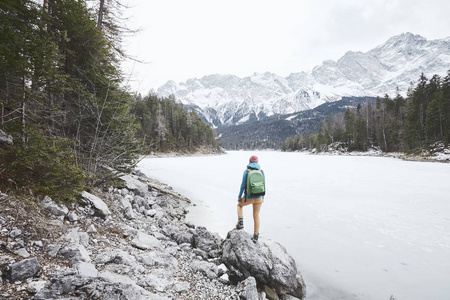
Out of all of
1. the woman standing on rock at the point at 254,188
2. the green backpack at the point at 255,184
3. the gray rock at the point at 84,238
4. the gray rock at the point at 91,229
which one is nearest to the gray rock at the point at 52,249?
the gray rock at the point at 84,238

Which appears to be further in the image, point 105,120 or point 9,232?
point 105,120

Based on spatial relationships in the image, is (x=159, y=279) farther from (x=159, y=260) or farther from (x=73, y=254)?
(x=73, y=254)

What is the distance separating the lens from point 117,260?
3.71 meters

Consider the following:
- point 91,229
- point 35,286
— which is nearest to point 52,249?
point 35,286

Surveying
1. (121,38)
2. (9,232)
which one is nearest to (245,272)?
(9,232)

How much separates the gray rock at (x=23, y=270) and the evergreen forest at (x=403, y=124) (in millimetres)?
56261

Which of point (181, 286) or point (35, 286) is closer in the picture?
point (35, 286)

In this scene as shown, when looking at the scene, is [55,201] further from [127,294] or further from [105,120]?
[105,120]

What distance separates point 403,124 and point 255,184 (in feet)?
227

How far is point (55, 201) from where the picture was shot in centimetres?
447

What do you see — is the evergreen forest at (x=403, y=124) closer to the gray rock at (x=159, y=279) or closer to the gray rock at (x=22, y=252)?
the gray rock at (x=159, y=279)

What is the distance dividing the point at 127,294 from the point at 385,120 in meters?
A: 82.7

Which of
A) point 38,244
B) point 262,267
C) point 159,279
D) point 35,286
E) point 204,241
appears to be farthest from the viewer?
point 204,241

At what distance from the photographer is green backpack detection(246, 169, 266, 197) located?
17.9 feet
